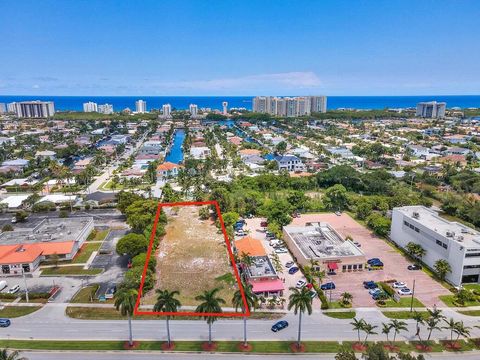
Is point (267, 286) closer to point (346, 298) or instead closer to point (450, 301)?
point (346, 298)

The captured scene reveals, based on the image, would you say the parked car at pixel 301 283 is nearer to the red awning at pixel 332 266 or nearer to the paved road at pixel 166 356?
the red awning at pixel 332 266

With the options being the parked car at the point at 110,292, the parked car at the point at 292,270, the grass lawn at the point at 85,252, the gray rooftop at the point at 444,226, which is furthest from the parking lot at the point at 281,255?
the grass lawn at the point at 85,252

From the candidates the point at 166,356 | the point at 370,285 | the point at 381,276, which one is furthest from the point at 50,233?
the point at 381,276

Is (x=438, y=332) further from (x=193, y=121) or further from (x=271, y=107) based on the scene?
(x=271, y=107)

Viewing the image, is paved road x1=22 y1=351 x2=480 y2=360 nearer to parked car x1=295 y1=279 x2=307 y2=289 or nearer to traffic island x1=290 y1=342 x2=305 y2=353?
traffic island x1=290 y1=342 x2=305 y2=353

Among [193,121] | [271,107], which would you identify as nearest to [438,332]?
[193,121]
